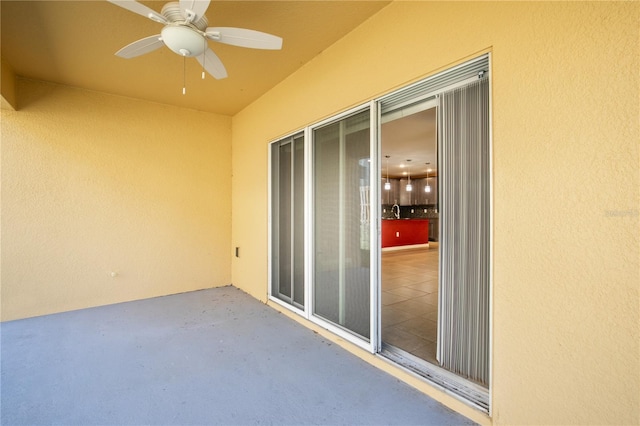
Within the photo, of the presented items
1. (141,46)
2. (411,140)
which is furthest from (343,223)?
(411,140)

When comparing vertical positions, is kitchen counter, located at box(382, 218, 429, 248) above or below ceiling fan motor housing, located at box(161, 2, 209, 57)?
below

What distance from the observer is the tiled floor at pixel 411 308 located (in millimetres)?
2791

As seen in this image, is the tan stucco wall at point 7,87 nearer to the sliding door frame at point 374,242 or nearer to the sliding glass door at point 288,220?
the sliding glass door at point 288,220

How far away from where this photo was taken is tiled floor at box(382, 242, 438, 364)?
2791 millimetres

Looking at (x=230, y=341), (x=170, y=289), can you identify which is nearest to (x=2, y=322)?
(x=170, y=289)

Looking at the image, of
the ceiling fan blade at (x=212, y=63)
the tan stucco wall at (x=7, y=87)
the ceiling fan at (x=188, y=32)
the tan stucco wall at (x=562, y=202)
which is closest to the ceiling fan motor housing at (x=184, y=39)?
the ceiling fan at (x=188, y=32)

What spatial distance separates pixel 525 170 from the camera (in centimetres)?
160

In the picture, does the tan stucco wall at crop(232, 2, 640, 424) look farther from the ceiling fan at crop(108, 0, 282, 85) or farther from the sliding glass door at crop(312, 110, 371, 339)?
the ceiling fan at crop(108, 0, 282, 85)

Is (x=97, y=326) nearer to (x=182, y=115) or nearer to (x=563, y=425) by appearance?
(x=182, y=115)

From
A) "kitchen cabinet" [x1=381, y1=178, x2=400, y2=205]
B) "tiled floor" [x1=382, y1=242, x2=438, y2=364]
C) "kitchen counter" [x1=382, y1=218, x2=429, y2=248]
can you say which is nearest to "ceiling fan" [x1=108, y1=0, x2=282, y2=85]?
"tiled floor" [x1=382, y1=242, x2=438, y2=364]

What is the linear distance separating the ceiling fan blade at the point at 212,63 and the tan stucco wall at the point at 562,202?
1.68 m

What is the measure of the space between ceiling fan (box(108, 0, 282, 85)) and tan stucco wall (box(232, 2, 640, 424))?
4.37 ft

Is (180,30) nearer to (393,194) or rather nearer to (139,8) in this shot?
(139,8)

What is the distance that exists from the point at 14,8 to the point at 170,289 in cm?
365
